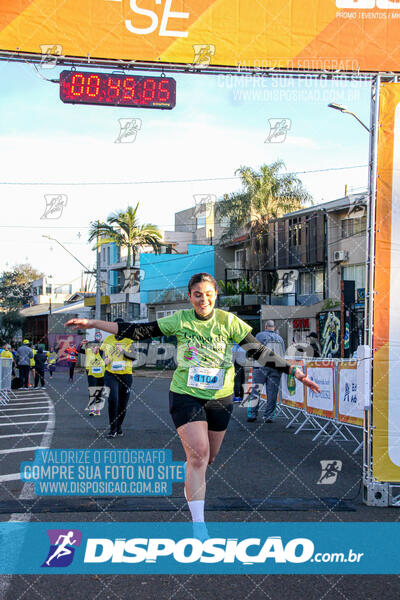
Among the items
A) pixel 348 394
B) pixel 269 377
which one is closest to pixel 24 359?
pixel 269 377

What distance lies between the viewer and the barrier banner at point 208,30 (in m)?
6.87

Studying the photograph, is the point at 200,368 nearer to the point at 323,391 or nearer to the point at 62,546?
the point at 62,546

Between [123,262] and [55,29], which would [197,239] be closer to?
[123,262]

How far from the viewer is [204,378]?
4914 millimetres

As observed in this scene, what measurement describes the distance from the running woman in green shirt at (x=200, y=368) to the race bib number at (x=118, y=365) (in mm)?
5185

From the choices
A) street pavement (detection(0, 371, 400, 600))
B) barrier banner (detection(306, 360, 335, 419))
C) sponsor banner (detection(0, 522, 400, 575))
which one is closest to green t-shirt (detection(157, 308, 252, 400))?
sponsor banner (detection(0, 522, 400, 575))

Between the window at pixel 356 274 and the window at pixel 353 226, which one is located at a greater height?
the window at pixel 353 226

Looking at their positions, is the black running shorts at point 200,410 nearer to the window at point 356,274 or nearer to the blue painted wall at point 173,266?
the window at point 356,274

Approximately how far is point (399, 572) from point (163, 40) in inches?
222

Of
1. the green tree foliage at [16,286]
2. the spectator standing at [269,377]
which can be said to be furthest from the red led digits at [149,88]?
the green tree foliage at [16,286]

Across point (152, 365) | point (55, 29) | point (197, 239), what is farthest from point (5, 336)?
point (55, 29)

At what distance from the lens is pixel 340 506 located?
5.99 meters

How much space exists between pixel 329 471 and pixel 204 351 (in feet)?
11.8

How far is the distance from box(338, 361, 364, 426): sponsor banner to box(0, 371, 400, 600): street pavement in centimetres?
49
